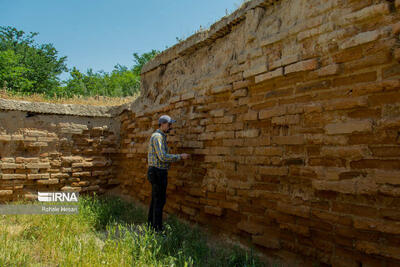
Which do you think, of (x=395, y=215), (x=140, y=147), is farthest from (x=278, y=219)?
(x=140, y=147)

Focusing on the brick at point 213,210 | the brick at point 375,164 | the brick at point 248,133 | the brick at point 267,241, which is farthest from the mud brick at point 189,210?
the brick at point 375,164

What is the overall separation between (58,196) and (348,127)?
18.2 ft

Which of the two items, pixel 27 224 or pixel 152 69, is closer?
pixel 27 224

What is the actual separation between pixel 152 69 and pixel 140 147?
1.67m

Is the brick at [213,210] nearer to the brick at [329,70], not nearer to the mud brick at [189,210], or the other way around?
the mud brick at [189,210]

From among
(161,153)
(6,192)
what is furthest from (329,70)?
(6,192)

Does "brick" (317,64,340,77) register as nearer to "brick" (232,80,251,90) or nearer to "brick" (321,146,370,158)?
"brick" (321,146,370,158)

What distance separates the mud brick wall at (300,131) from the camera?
2.21 metres

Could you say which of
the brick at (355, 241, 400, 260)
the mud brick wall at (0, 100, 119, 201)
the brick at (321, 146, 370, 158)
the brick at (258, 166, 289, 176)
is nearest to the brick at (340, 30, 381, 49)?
the brick at (321, 146, 370, 158)

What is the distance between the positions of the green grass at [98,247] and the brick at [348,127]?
1.46m

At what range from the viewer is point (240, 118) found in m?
3.39

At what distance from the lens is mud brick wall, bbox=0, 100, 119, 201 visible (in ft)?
17.3

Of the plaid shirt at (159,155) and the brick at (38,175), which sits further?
the brick at (38,175)

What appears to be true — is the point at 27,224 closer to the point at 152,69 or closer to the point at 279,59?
the point at 152,69
